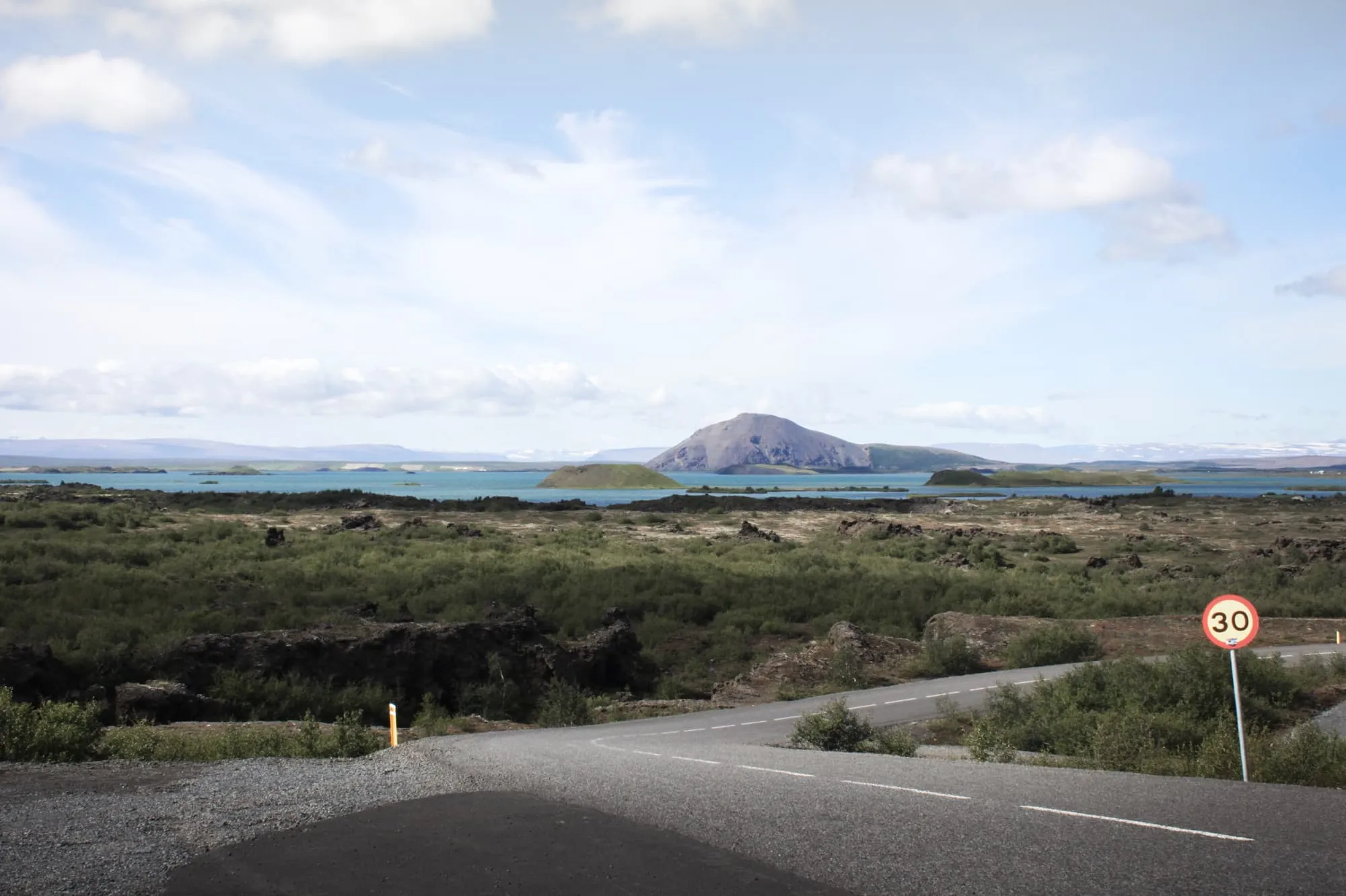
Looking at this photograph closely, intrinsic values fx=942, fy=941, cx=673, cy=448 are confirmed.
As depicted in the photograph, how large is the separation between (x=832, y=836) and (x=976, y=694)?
1513cm

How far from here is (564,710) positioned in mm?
20547

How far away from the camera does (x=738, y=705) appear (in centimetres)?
2228

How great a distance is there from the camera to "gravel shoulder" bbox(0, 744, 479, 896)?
21.1 feet

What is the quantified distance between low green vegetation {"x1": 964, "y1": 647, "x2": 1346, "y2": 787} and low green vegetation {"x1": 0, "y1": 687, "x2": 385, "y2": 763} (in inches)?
369

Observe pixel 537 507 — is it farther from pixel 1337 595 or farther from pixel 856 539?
pixel 1337 595

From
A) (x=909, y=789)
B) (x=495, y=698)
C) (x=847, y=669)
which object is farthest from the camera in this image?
(x=847, y=669)

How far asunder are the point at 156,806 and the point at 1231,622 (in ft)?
39.1

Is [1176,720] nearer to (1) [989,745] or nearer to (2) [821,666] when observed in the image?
(1) [989,745]

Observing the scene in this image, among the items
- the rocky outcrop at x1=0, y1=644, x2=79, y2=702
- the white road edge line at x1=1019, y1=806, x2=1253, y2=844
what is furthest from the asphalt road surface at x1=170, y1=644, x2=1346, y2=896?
the rocky outcrop at x1=0, y1=644, x2=79, y2=702

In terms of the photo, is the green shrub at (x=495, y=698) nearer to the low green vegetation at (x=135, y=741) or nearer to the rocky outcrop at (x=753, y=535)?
the low green vegetation at (x=135, y=741)

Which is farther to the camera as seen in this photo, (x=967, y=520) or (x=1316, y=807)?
(x=967, y=520)

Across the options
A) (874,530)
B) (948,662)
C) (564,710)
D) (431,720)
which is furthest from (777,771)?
(874,530)

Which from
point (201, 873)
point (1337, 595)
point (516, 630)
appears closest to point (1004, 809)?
point (201, 873)

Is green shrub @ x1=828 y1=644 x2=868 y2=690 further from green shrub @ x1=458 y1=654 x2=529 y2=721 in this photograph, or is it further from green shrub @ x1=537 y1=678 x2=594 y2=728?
green shrub @ x1=458 y1=654 x2=529 y2=721
